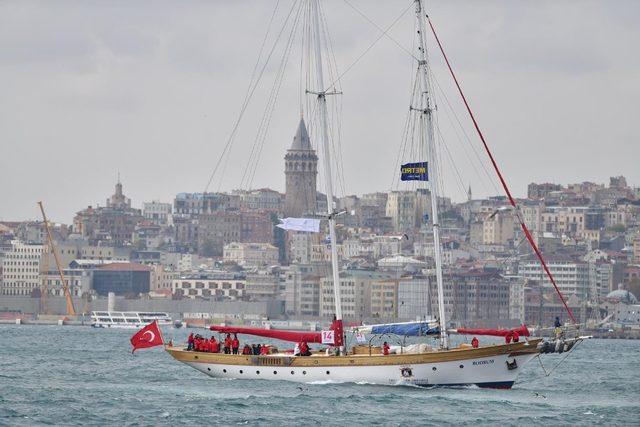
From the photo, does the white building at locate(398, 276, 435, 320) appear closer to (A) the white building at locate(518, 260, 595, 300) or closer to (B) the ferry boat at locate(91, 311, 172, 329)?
(A) the white building at locate(518, 260, 595, 300)

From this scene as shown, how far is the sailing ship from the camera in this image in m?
52.2

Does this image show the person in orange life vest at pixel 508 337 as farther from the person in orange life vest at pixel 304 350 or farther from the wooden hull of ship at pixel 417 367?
the person in orange life vest at pixel 304 350

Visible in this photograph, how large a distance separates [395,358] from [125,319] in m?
119

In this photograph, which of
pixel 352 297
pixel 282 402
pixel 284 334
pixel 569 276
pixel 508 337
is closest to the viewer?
pixel 282 402

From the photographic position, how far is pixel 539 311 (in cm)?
17762

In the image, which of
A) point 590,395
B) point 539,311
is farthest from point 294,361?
point 539,311

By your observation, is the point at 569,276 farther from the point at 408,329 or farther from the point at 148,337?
the point at 408,329

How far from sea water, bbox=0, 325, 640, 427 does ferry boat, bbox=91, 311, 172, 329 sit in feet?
338

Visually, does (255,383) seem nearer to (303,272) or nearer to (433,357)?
(433,357)

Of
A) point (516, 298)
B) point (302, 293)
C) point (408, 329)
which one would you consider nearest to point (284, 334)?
point (408, 329)

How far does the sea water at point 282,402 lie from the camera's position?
45.9 metres

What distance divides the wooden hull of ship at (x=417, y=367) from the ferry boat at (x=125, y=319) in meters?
109

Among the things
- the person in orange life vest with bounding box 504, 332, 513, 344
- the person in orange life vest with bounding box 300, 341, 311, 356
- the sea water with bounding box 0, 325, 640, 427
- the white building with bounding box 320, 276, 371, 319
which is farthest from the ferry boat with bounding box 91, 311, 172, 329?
the person in orange life vest with bounding box 504, 332, 513, 344

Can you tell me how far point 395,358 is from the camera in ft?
172
